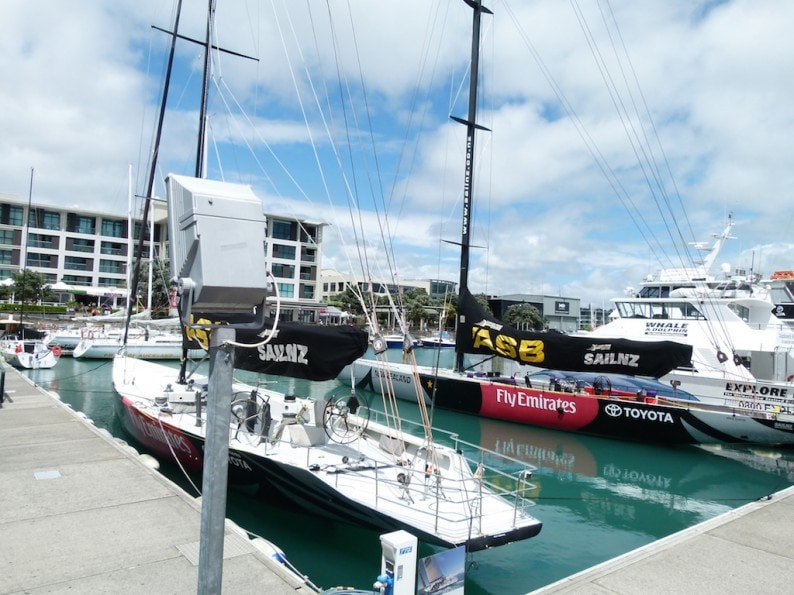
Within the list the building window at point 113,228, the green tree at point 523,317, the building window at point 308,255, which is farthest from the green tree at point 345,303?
the green tree at point 523,317

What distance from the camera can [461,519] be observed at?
7.70 metres

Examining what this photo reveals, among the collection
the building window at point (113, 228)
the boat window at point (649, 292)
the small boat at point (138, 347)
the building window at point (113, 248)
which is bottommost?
the small boat at point (138, 347)

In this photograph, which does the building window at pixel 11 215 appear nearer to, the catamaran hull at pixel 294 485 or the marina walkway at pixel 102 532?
the catamaran hull at pixel 294 485

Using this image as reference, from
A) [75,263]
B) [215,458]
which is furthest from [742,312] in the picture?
[75,263]

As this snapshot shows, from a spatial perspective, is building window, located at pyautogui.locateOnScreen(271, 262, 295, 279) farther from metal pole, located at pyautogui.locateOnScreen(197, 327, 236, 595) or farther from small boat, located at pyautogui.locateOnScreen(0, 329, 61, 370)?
metal pole, located at pyautogui.locateOnScreen(197, 327, 236, 595)

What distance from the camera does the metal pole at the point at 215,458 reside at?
9.18ft

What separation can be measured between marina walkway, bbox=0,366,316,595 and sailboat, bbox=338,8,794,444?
258 inches

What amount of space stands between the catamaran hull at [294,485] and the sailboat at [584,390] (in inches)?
185

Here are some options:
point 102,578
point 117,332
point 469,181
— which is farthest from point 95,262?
point 102,578

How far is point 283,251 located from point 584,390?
202 ft

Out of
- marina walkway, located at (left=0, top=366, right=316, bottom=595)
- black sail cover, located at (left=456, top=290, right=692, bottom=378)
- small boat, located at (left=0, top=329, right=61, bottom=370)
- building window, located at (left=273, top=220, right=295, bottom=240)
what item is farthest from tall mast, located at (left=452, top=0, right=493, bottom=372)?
building window, located at (left=273, top=220, right=295, bottom=240)

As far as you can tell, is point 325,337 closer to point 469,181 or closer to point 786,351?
point 469,181

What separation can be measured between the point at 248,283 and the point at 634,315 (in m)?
26.9

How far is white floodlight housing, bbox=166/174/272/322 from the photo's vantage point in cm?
272
